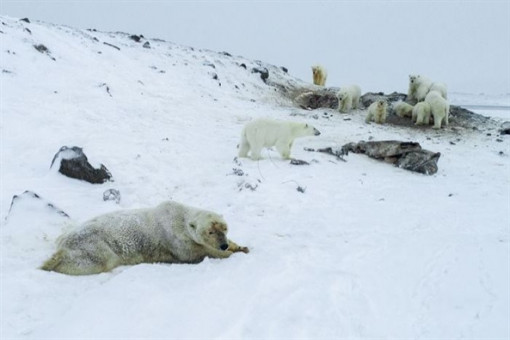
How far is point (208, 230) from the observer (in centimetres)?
560

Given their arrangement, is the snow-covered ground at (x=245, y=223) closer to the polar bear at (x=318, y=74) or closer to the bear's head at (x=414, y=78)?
the bear's head at (x=414, y=78)

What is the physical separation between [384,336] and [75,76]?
531 inches

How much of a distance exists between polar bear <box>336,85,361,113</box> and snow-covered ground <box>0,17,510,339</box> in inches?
156

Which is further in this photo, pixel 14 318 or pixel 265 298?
pixel 265 298

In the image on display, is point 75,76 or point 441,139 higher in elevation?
point 75,76

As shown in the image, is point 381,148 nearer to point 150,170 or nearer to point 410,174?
point 410,174

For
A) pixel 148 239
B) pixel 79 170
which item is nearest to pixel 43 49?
pixel 79 170

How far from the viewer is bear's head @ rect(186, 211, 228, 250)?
557 cm

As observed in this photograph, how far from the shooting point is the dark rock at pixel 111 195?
7336 mm

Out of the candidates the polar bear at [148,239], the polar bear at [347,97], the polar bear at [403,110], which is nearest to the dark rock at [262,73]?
the polar bear at [347,97]

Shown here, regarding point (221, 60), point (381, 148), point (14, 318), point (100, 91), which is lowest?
point (14, 318)

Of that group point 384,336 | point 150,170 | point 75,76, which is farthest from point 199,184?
point 75,76

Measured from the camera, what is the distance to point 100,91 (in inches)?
549

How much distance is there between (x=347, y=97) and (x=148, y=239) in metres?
15.7
